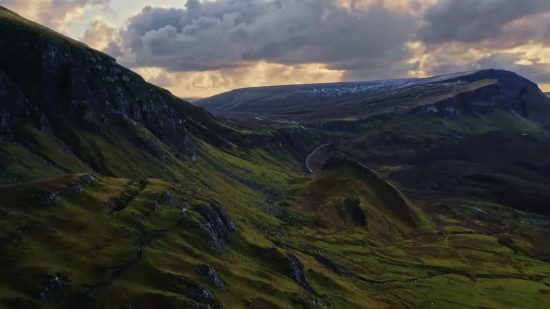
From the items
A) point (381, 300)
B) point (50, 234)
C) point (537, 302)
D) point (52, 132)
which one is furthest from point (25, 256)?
point (537, 302)

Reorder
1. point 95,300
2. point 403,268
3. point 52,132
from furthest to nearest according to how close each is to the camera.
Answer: point 52,132 < point 403,268 < point 95,300

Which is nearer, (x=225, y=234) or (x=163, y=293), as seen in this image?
(x=163, y=293)

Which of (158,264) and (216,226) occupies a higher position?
(216,226)

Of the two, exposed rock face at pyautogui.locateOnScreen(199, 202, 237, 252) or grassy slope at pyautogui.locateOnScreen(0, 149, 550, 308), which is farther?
exposed rock face at pyautogui.locateOnScreen(199, 202, 237, 252)

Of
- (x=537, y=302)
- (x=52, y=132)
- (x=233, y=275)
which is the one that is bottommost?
(x=537, y=302)

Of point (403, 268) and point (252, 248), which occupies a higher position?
point (252, 248)

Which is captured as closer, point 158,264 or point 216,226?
point 158,264

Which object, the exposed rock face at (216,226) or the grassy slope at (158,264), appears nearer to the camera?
the grassy slope at (158,264)

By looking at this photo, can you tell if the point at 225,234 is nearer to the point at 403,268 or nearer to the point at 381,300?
the point at 381,300
